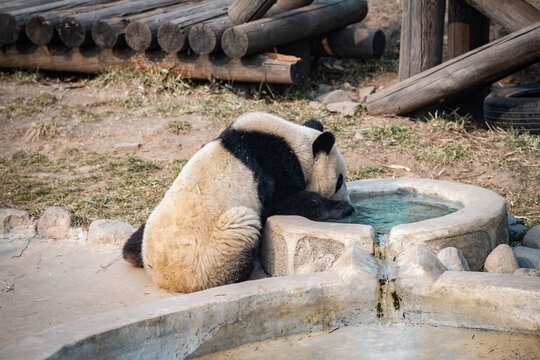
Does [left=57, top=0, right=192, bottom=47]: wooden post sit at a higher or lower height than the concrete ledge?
higher

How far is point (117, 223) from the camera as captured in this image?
498 centimetres

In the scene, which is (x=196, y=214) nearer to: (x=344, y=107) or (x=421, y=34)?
(x=344, y=107)

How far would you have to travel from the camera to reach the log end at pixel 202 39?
26.4 ft

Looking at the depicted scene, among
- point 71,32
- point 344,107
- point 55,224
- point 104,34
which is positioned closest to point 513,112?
point 344,107

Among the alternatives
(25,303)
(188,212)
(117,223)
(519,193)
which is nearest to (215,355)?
(188,212)

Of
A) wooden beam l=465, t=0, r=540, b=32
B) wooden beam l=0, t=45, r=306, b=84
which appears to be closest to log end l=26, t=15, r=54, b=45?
wooden beam l=0, t=45, r=306, b=84

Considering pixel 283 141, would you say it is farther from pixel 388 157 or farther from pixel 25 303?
pixel 388 157

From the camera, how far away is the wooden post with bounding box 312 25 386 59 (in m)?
9.80

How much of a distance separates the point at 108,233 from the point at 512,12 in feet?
16.6

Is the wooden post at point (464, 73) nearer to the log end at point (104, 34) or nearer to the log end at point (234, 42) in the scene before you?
the log end at point (234, 42)

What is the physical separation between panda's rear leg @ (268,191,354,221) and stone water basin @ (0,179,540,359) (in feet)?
1.92

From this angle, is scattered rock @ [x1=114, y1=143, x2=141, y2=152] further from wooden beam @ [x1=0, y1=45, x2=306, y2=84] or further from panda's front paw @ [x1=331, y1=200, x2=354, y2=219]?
panda's front paw @ [x1=331, y1=200, x2=354, y2=219]

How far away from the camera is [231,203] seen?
384 cm

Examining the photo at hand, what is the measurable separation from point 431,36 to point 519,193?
2689mm
